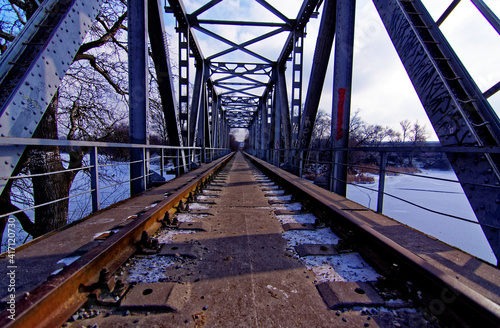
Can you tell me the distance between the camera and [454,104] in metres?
2.38

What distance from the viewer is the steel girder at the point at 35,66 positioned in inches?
85.6

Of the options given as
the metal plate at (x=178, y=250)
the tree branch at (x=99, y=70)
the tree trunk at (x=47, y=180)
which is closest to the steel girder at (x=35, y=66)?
the metal plate at (x=178, y=250)

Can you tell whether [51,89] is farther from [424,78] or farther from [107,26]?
[107,26]

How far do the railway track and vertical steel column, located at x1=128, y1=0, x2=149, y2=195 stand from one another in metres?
2.30

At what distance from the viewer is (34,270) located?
61.7 inches

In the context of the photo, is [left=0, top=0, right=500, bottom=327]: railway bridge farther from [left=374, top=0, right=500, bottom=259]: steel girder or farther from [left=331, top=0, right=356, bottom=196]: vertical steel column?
[left=331, top=0, right=356, bottom=196]: vertical steel column

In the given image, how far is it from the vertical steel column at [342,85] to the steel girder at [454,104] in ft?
5.20

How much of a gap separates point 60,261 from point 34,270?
15cm

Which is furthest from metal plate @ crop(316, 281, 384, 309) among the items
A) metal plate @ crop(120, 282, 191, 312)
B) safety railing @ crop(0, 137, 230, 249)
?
safety railing @ crop(0, 137, 230, 249)

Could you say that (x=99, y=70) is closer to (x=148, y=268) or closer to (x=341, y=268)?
(x=148, y=268)

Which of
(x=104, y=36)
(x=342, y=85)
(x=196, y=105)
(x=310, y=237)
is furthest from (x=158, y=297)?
(x=196, y=105)

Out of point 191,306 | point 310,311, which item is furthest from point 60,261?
point 310,311

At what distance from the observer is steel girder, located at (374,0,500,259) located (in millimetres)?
2100

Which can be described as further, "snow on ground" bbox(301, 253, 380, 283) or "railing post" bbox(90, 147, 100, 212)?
"railing post" bbox(90, 147, 100, 212)
